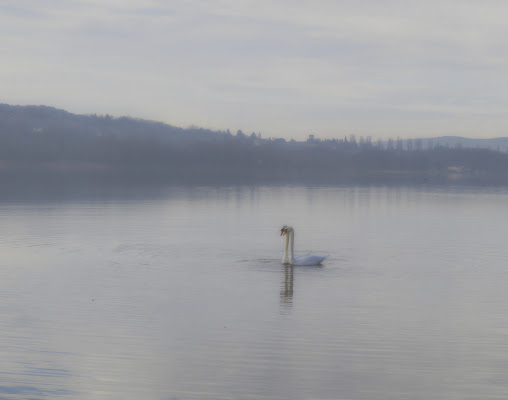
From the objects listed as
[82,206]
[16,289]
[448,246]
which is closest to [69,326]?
[16,289]

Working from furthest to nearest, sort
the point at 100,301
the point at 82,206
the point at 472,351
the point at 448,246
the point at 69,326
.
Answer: the point at 82,206
the point at 448,246
the point at 100,301
the point at 69,326
the point at 472,351

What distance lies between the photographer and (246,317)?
1723cm

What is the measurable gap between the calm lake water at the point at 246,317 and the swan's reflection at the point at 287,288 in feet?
0.35

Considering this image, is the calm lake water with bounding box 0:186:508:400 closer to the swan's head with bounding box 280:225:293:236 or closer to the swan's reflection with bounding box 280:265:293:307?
the swan's reflection with bounding box 280:265:293:307

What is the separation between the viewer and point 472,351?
1436 centimetres

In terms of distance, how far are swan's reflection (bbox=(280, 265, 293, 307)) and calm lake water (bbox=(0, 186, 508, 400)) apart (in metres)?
0.11

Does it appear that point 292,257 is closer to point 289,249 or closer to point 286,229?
point 289,249

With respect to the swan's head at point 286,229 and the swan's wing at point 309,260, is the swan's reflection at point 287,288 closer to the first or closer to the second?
the swan's wing at point 309,260

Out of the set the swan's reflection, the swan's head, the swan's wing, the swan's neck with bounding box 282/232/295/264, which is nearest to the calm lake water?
the swan's reflection

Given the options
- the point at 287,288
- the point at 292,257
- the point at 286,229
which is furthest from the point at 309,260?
the point at 287,288

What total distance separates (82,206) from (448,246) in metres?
31.6

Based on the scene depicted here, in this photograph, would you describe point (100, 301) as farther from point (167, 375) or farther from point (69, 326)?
point (167, 375)

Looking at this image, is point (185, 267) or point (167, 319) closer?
point (167, 319)

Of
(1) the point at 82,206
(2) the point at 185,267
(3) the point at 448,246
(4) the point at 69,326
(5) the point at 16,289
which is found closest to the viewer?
(4) the point at 69,326
